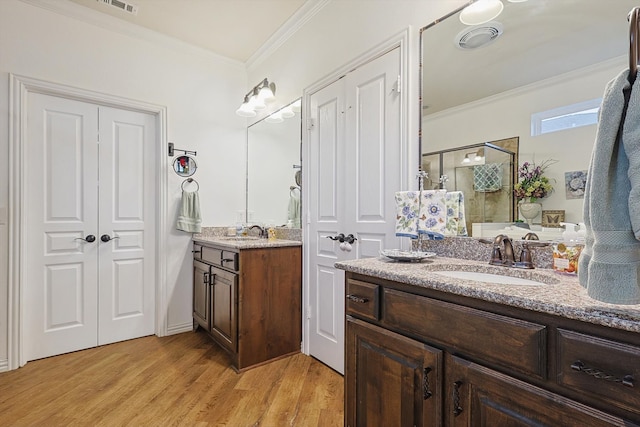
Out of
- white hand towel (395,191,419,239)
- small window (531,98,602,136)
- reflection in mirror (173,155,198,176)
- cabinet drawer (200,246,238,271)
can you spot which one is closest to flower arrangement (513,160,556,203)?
small window (531,98,602,136)

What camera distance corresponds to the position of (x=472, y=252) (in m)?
1.48

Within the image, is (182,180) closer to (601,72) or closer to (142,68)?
(142,68)

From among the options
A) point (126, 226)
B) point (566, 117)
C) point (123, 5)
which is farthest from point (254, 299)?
point (123, 5)

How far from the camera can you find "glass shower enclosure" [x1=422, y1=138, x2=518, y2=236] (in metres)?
1.40

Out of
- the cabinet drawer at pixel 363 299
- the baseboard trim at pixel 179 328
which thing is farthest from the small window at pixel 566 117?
the baseboard trim at pixel 179 328

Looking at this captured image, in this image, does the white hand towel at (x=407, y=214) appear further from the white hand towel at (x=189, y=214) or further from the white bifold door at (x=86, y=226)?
the white bifold door at (x=86, y=226)

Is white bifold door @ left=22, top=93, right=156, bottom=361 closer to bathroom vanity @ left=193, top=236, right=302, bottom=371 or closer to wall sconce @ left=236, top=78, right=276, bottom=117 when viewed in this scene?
bathroom vanity @ left=193, top=236, right=302, bottom=371

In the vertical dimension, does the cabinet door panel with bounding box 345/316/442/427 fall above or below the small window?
below

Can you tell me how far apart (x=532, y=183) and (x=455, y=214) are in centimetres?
33

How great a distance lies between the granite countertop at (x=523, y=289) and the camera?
68 centimetres

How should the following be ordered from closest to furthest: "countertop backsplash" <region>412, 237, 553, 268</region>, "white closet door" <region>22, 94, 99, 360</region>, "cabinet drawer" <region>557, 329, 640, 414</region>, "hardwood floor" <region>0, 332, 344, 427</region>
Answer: "cabinet drawer" <region>557, 329, 640, 414</region>, "countertop backsplash" <region>412, 237, 553, 268</region>, "hardwood floor" <region>0, 332, 344, 427</region>, "white closet door" <region>22, 94, 99, 360</region>

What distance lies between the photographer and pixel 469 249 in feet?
4.89

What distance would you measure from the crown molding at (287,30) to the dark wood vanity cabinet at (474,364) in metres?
2.17

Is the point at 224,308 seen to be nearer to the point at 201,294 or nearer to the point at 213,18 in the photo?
the point at 201,294
